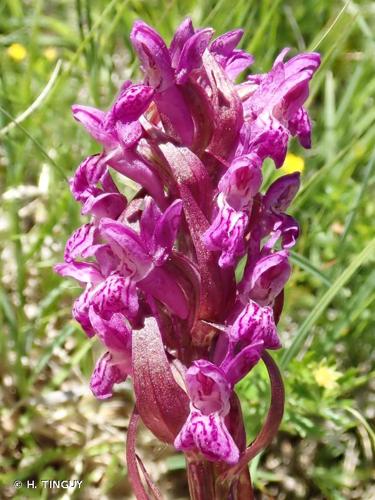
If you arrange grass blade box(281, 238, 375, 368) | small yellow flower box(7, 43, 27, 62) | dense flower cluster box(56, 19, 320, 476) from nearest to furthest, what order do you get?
dense flower cluster box(56, 19, 320, 476) < grass blade box(281, 238, 375, 368) < small yellow flower box(7, 43, 27, 62)

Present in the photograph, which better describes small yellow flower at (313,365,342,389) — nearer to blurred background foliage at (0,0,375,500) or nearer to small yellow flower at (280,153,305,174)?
blurred background foliage at (0,0,375,500)

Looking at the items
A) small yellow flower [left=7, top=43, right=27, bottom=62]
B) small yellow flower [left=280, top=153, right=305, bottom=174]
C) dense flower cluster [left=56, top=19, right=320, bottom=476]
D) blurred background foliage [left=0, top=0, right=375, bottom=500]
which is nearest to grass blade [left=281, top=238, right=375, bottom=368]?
blurred background foliage [left=0, top=0, right=375, bottom=500]

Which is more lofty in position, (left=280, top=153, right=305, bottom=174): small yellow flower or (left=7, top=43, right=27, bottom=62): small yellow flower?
(left=7, top=43, right=27, bottom=62): small yellow flower

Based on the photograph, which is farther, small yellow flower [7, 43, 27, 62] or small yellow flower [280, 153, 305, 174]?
small yellow flower [7, 43, 27, 62]

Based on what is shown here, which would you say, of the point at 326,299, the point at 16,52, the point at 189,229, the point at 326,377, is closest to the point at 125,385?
the point at 326,377

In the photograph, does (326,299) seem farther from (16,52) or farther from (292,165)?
(16,52)

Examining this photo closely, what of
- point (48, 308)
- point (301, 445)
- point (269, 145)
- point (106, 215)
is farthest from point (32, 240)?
point (269, 145)

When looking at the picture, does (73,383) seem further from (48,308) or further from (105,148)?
(105,148)
